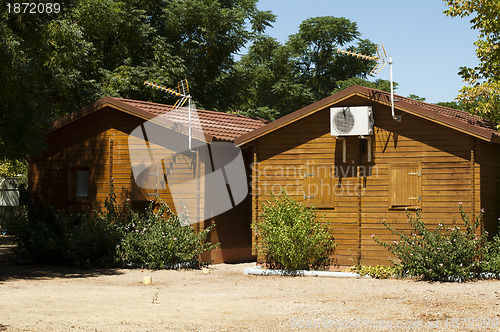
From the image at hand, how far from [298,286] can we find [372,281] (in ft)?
5.89

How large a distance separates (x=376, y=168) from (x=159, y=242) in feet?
19.5

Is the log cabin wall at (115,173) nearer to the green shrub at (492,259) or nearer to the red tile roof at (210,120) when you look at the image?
the red tile roof at (210,120)

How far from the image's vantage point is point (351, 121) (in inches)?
623

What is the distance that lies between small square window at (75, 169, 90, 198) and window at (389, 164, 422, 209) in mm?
9359

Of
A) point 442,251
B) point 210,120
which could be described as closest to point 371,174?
point 442,251

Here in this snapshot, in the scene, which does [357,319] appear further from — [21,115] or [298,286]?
[21,115]

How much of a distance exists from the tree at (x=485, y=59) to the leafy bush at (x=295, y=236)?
5.77m

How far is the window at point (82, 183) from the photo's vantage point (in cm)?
1997

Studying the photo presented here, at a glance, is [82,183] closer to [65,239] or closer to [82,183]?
[82,183]

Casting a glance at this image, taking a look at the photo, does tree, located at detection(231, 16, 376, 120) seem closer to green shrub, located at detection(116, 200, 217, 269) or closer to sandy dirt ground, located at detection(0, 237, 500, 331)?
green shrub, located at detection(116, 200, 217, 269)

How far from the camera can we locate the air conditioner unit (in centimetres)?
1573

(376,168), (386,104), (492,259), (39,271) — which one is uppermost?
(386,104)

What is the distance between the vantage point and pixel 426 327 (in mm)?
9203

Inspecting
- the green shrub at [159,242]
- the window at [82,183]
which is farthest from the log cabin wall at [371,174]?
the window at [82,183]
